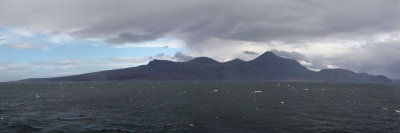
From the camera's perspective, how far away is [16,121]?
A: 48750mm

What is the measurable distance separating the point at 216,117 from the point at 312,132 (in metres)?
18.1

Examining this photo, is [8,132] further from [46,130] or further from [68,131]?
[68,131]

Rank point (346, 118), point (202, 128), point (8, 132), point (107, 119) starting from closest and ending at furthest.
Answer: point (8, 132), point (202, 128), point (107, 119), point (346, 118)

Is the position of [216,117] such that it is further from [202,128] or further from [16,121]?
[16,121]

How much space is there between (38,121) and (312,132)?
144 ft

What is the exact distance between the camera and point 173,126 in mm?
44312

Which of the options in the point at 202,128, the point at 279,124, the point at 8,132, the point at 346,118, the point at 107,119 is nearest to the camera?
the point at 8,132

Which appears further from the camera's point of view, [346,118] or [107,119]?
[346,118]

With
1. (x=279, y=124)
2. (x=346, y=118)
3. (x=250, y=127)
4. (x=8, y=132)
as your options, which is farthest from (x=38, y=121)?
(x=346, y=118)

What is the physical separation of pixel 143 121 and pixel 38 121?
17.8m

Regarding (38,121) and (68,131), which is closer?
(68,131)

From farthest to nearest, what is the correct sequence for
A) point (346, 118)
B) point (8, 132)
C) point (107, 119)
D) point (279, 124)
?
point (346, 118) < point (107, 119) < point (279, 124) < point (8, 132)

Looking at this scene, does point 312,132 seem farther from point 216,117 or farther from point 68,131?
point 68,131

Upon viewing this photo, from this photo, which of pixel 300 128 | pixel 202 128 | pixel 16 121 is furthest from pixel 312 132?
pixel 16 121
